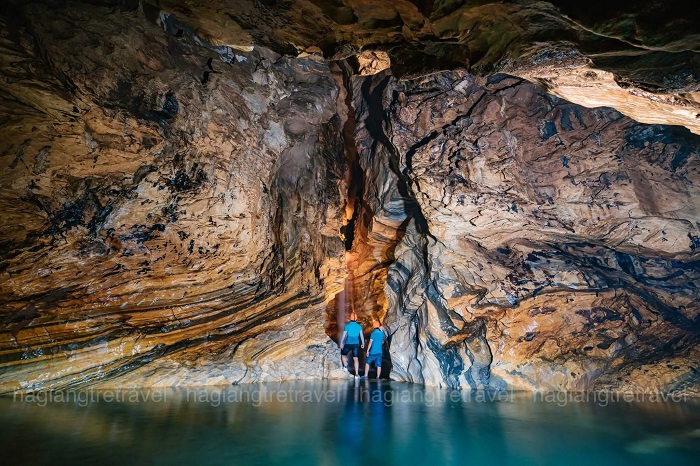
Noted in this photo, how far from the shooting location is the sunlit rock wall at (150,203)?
4.58 m

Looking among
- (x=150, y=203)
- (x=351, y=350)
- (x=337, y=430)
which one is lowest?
(x=337, y=430)

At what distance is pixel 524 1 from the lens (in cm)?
281

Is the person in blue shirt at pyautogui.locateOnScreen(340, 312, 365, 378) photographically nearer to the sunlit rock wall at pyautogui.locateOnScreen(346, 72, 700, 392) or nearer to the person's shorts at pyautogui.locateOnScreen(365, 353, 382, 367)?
the person's shorts at pyautogui.locateOnScreen(365, 353, 382, 367)

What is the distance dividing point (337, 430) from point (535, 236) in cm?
501

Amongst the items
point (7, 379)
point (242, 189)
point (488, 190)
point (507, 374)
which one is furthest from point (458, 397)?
point (7, 379)

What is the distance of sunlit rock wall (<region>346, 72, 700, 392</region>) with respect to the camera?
19.8 feet

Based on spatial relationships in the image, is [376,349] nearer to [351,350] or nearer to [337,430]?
[351,350]

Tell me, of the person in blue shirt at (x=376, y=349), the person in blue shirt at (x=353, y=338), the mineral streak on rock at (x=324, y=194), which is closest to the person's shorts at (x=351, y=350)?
the person in blue shirt at (x=353, y=338)

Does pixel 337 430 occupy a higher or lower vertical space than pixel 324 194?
lower

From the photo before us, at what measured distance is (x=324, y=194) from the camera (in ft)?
29.5

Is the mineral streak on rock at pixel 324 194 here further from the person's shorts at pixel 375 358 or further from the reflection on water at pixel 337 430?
the reflection on water at pixel 337 430

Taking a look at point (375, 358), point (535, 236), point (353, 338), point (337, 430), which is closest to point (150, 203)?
point (337, 430)

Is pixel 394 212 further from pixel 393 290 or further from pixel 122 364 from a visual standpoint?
pixel 122 364

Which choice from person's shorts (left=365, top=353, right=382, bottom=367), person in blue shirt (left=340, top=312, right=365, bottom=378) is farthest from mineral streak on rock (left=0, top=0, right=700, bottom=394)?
person in blue shirt (left=340, top=312, right=365, bottom=378)
